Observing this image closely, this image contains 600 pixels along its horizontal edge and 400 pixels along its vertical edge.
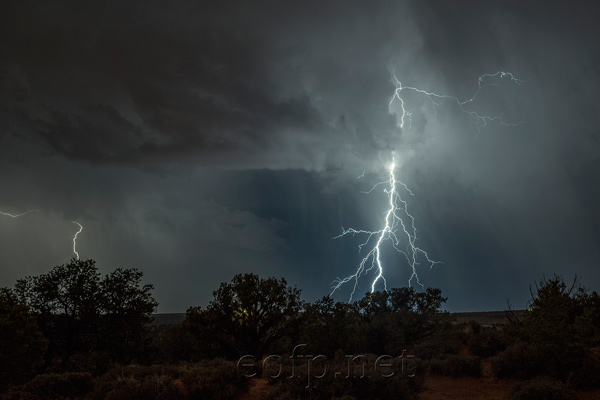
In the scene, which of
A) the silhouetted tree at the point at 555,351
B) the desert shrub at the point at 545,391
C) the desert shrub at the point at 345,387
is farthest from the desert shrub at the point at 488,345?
the desert shrub at the point at 345,387

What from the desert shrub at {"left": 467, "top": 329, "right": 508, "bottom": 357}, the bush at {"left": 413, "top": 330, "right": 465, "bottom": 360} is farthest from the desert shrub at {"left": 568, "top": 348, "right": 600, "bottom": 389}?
the desert shrub at {"left": 467, "top": 329, "right": 508, "bottom": 357}

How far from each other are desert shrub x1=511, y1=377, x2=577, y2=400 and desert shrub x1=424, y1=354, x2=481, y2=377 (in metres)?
2.88

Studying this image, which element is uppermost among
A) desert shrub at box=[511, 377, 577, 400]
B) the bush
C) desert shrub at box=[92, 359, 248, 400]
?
the bush

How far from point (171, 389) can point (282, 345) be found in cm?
1362

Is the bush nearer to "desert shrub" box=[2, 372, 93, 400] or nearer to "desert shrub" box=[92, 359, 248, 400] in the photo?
"desert shrub" box=[92, 359, 248, 400]

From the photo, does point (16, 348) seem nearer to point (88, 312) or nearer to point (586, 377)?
point (88, 312)

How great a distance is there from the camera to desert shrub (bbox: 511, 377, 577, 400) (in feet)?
33.1

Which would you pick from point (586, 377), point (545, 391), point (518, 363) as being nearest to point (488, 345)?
point (518, 363)

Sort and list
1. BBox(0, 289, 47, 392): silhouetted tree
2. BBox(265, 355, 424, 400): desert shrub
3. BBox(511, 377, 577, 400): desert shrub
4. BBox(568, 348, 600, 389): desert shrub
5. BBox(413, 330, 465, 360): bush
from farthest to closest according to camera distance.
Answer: BBox(413, 330, 465, 360): bush
BBox(0, 289, 47, 392): silhouetted tree
BBox(568, 348, 600, 389): desert shrub
BBox(511, 377, 577, 400): desert shrub
BBox(265, 355, 424, 400): desert shrub

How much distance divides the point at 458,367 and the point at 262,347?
12.1 metres

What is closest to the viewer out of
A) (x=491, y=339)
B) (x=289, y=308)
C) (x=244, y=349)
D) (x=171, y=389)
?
(x=171, y=389)

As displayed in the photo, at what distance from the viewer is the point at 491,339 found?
18.5 meters

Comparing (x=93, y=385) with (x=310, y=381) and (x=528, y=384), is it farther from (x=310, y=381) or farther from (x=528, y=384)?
(x=528, y=384)

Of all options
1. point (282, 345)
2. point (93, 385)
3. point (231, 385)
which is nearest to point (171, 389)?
point (231, 385)
